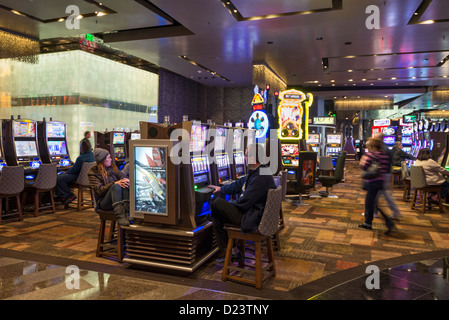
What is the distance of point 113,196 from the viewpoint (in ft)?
12.5

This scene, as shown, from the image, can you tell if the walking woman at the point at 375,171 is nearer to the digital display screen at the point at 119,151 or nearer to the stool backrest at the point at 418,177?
the stool backrest at the point at 418,177

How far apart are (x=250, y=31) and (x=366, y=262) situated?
563cm

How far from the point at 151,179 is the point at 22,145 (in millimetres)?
3990

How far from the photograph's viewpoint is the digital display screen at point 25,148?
6.16 meters

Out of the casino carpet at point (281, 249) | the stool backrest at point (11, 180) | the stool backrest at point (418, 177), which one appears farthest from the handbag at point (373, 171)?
the stool backrest at point (11, 180)

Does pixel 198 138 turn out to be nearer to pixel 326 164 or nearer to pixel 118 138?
pixel 118 138

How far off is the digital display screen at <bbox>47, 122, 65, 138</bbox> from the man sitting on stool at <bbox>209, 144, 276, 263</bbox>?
15.4ft

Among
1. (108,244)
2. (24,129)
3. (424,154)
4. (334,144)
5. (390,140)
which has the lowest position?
(108,244)

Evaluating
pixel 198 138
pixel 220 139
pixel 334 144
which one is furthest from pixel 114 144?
pixel 334 144

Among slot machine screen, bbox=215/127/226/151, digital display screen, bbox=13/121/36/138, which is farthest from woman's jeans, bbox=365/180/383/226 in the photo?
digital display screen, bbox=13/121/36/138

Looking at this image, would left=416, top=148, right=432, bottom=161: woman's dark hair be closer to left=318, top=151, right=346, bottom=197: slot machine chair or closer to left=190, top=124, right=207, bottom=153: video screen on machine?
left=318, top=151, right=346, bottom=197: slot machine chair

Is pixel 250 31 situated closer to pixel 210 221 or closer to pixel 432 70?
pixel 210 221

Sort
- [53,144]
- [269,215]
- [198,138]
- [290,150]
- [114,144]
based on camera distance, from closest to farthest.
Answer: [269,215]
[198,138]
[53,144]
[290,150]
[114,144]
